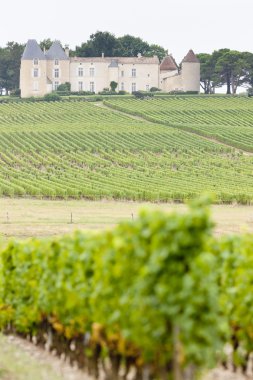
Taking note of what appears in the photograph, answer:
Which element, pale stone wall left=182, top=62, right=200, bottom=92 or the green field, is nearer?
the green field

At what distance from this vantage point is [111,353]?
1555 cm

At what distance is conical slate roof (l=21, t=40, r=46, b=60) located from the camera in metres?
161

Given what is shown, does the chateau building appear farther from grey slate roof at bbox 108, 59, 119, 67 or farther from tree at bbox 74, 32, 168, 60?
tree at bbox 74, 32, 168, 60

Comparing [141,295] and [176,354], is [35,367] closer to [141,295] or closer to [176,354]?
[176,354]

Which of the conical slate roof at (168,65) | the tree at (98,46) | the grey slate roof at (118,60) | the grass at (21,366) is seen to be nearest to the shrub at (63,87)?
Answer: the grey slate roof at (118,60)

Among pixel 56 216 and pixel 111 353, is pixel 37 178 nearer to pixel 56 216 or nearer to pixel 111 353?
pixel 56 216

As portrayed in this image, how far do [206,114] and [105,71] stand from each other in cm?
3979

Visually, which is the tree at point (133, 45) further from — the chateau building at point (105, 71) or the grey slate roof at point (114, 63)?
the grey slate roof at point (114, 63)

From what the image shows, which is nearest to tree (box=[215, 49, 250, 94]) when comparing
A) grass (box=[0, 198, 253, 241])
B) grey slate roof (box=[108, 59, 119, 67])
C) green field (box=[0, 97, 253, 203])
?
grey slate roof (box=[108, 59, 119, 67])

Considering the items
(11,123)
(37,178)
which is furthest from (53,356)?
(11,123)

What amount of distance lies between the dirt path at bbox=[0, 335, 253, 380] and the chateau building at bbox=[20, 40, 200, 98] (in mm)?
141401

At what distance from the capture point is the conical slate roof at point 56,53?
164 metres

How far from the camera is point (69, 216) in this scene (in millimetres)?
56375

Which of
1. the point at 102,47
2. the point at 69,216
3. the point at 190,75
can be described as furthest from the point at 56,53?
the point at 69,216
